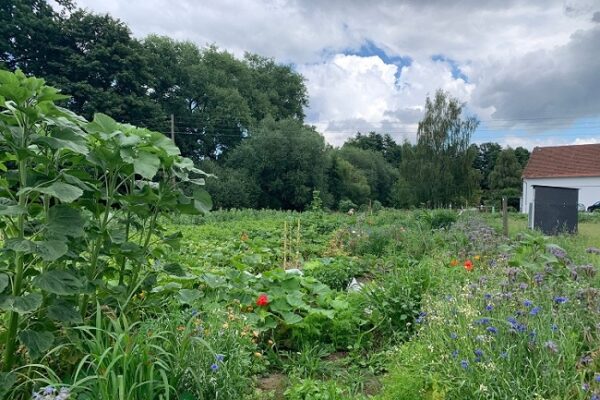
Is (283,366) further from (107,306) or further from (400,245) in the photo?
(400,245)

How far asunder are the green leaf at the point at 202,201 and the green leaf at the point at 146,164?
37 centimetres

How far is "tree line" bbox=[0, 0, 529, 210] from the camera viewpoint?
23.8 m

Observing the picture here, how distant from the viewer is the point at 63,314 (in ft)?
6.03

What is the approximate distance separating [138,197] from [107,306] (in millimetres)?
631

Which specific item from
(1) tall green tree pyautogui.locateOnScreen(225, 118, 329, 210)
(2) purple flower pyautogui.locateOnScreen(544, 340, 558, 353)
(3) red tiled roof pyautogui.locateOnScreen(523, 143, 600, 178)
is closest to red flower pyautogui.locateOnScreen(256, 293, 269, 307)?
(2) purple flower pyautogui.locateOnScreen(544, 340, 558, 353)

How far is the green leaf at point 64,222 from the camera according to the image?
5.89 feet

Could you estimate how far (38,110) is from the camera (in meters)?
1.84

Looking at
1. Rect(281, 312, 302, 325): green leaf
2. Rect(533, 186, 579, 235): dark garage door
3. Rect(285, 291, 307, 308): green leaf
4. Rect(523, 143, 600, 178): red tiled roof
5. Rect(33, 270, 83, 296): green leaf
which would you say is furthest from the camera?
Rect(523, 143, 600, 178): red tiled roof

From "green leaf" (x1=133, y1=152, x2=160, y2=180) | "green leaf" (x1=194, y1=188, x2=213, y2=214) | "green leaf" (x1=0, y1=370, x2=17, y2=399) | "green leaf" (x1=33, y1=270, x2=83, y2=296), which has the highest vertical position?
"green leaf" (x1=133, y1=152, x2=160, y2=180)

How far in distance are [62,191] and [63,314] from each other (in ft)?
1.74

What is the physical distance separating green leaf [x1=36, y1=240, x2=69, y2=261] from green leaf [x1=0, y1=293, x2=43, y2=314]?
0.19 meters

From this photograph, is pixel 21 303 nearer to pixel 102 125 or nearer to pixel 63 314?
pixel 63 314

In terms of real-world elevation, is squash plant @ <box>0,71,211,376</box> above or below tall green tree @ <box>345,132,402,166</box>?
below

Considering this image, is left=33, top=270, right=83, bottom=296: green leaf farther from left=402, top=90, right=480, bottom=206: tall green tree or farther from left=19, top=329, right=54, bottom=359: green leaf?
left=402, top=90, right=480, bottom=206: tall green tree
